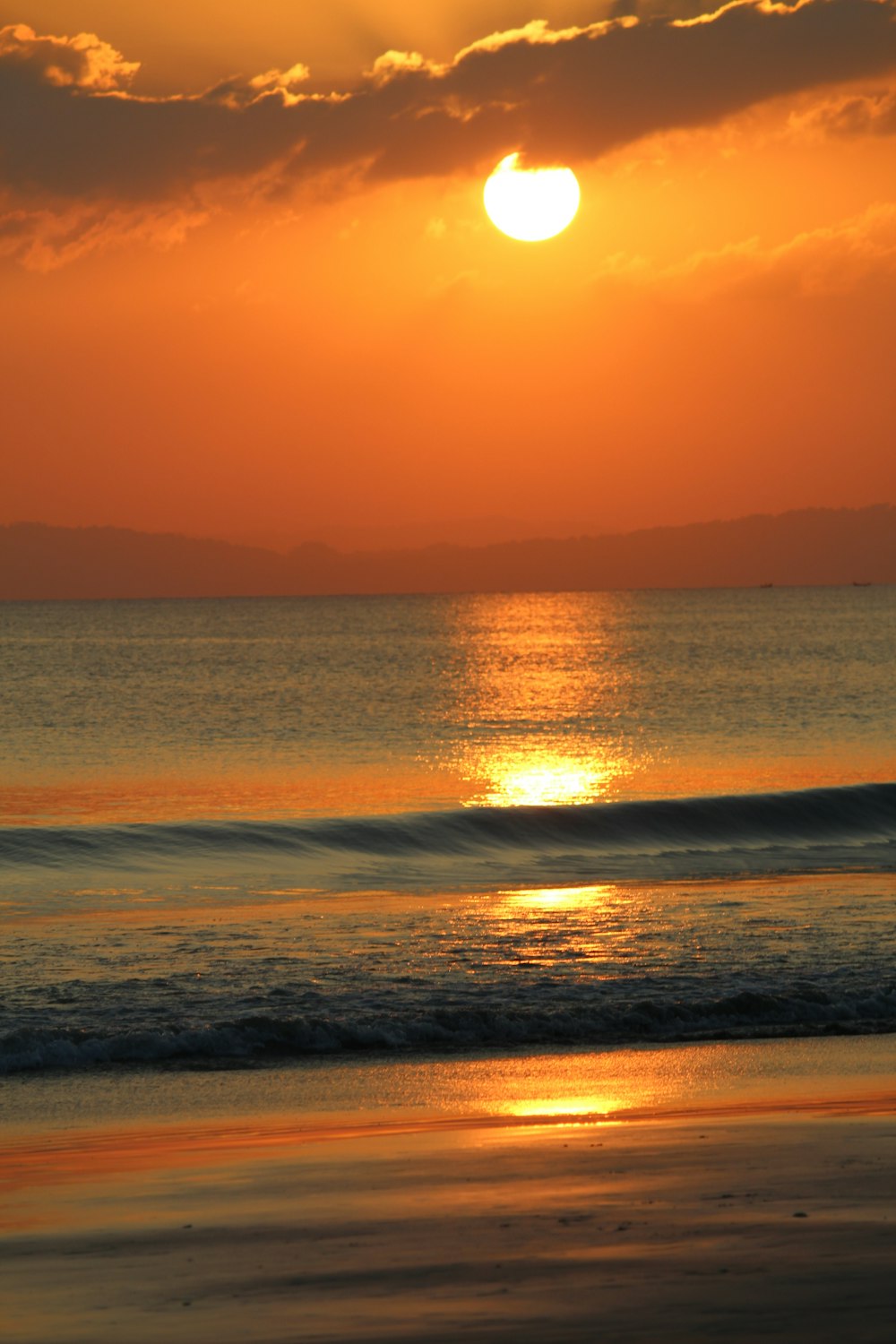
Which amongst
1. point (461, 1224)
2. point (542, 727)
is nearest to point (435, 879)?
point (461, 1224)

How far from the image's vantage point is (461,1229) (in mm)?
7836

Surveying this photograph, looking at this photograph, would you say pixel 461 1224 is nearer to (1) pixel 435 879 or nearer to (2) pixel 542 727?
(1) pixel 435 879

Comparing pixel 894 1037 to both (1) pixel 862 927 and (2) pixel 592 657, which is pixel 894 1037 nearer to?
(1) pixel 862 927

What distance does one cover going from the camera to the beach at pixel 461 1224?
6.54 meters

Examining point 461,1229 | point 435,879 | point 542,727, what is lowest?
point 461,1229

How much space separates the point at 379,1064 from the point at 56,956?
602 centimetres

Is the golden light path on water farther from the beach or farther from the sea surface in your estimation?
the beach

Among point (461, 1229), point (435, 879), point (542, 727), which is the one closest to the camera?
point (461, 1229)

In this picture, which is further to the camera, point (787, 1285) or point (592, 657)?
point (592, 657)

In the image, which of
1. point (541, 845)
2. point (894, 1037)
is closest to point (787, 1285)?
point (894, 1037)

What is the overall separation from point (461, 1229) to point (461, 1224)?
0.11m

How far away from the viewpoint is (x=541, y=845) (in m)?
30.2

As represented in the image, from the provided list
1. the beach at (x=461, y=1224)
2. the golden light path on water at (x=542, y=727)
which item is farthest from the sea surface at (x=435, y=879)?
the beach at (x=461, y=1224)

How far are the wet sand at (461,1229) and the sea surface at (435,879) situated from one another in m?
3.63
